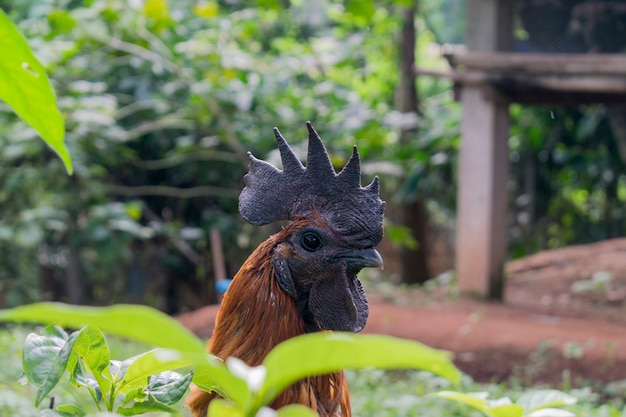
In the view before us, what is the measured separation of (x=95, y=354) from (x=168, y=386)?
124 millimetres

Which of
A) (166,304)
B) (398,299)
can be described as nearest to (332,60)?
(398,299)

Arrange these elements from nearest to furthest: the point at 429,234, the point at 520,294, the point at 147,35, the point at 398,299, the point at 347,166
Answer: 1. the point at 347,166
2. the point at 147,35
3. the point at 398,299
4. the point at 520,294
5. the point at 429,234

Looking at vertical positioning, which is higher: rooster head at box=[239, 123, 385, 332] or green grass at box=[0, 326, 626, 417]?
rooster head at box=[239, 123, 385, 332]

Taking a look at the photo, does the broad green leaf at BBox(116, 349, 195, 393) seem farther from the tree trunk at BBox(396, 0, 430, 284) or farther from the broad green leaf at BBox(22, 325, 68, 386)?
the tree trunk at BBox(396, 0, 430, 284)

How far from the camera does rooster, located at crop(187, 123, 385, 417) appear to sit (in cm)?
215

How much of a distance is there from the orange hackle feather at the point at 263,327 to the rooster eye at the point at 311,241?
33mm

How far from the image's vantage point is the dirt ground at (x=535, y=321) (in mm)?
5641

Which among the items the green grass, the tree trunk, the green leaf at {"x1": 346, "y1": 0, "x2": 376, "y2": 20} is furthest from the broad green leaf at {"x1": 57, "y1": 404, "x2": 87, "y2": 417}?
the tree trunk

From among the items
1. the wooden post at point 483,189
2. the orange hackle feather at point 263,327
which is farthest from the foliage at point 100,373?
the wooden post at point 483,189

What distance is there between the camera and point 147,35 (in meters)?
7.67

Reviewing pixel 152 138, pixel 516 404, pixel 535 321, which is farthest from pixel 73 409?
pixel 152 138

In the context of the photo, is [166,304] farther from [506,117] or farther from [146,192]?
[506,117]

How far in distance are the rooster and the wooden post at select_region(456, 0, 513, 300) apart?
5813mm

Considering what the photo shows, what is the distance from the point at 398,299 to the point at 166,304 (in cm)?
315
